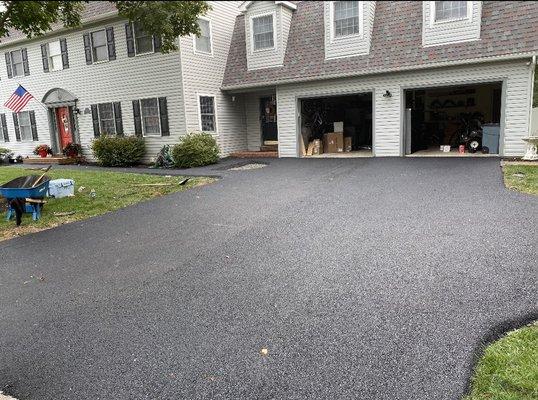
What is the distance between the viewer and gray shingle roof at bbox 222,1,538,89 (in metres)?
11.7

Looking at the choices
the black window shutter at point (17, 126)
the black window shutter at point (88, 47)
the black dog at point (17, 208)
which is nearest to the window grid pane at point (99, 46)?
the black window shutter at point (88, 47)

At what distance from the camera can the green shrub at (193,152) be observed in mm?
14195

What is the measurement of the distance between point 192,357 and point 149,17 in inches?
276

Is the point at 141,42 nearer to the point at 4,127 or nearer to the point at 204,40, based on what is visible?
the point at 204,40

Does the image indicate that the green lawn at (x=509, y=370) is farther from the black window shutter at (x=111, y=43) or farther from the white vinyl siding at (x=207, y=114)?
the black window shutter at (x=111, y=43)

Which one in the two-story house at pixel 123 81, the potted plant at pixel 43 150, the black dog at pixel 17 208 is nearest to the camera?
the black dog at pixel 17 208

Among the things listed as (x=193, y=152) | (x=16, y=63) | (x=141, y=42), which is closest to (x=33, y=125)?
Result: (x=16, y=63)

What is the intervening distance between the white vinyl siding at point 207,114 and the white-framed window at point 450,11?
27.4 feet

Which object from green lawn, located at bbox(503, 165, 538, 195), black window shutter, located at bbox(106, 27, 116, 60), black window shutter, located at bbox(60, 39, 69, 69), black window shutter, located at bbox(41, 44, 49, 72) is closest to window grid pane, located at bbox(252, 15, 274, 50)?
black window shutter, located at bbox(106, 27, 116, 60)

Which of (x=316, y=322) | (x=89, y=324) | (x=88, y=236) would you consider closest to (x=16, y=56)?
(x=88, y=236)

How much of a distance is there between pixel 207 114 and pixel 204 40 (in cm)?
279

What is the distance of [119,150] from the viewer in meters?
15.7

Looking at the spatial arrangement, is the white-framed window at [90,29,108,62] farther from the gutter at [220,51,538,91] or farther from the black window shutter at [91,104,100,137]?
the gutter at [220,51,538,91]

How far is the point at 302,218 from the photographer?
6836 mm
